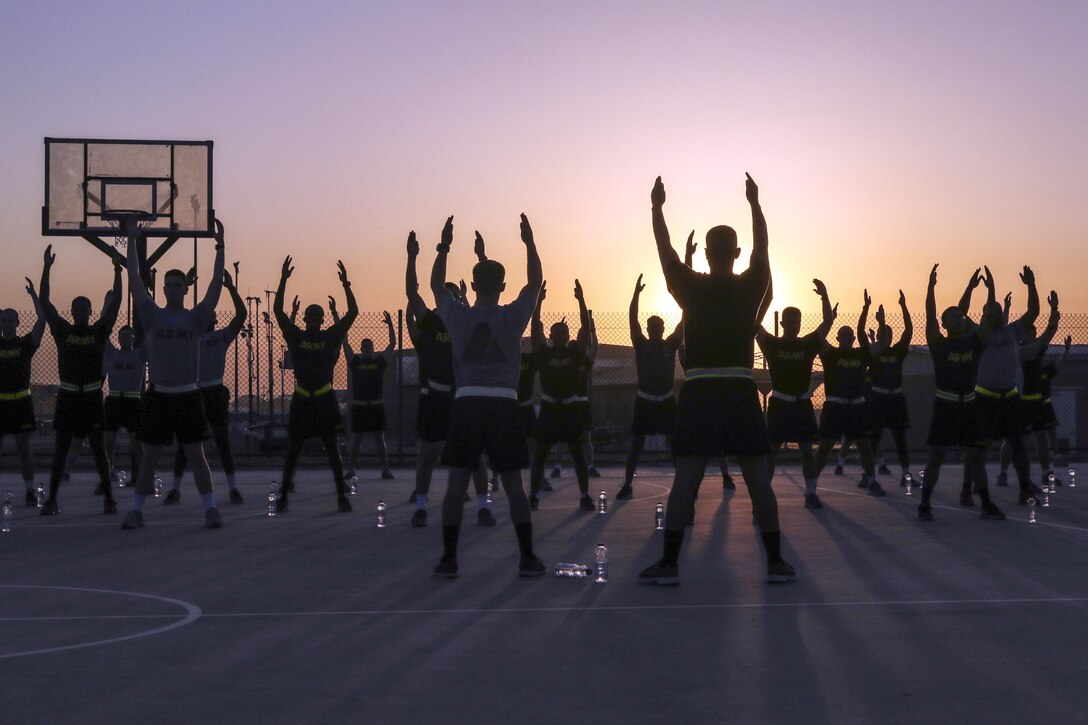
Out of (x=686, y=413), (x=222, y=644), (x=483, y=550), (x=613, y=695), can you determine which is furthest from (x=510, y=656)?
(x=483, y=550)

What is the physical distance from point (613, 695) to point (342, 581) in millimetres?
3199

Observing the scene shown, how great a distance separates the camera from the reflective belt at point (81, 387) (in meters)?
12.5

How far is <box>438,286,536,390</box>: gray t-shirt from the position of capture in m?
7.60

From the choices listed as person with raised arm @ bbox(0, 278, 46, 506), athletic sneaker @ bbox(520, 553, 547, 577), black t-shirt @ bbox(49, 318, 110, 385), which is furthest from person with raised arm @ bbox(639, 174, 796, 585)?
person with raised arm @ bbox(0, 278, 46, 506)

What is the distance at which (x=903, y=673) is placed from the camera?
498cm

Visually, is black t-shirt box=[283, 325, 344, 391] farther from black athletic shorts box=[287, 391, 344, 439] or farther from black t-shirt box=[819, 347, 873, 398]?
black t-shirt box=[819, 347, 873, 398]

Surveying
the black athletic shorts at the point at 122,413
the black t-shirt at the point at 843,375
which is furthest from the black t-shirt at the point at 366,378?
the black t-shirt at the point at 843,375

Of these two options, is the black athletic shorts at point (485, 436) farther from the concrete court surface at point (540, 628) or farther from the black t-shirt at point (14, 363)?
the black t-shirt at point (14, 363)

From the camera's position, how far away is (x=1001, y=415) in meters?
11.7

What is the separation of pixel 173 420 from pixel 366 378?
684cm

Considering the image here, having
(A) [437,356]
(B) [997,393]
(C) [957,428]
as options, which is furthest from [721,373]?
(B) [997,393]

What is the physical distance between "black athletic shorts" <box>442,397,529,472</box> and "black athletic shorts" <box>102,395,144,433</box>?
8361mm

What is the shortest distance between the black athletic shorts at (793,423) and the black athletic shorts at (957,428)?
40.6 inches

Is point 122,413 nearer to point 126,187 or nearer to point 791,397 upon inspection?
point 791,397
